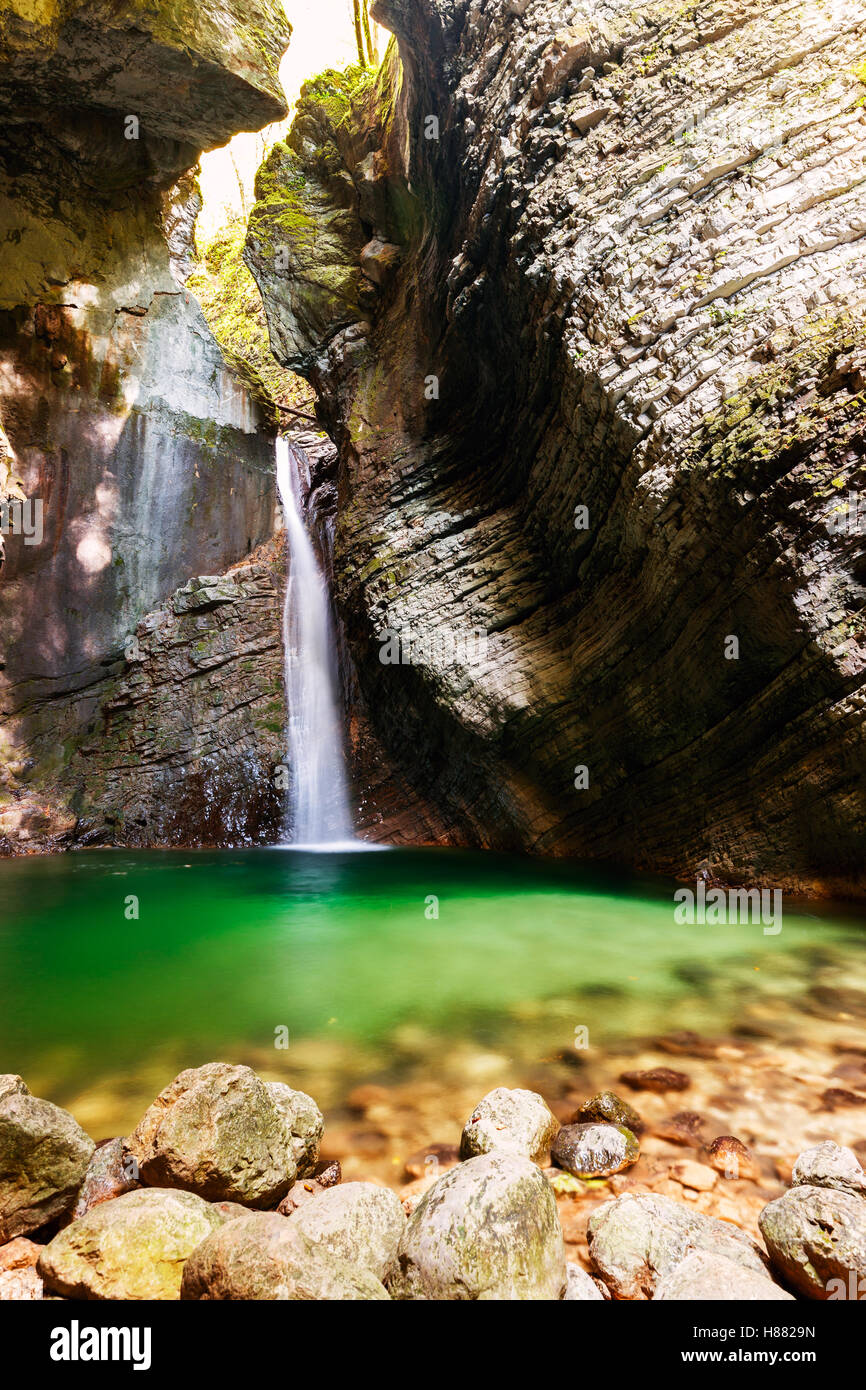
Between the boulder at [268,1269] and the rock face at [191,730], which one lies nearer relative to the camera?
the boulder at [268,1269]

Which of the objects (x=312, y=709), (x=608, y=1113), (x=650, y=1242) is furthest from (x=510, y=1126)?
(x=312, y=709)

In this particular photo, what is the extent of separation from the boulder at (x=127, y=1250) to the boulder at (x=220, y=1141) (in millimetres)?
271

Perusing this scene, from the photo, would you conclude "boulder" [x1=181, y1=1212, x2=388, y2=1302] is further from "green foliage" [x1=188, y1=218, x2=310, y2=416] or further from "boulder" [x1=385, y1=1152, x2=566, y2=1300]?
"green foliage" [x1=188, y1=218, x2=310, y2=416]

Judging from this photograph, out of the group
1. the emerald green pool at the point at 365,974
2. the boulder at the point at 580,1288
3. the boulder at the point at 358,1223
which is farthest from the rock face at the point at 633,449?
the boulder at the point at 358,1223

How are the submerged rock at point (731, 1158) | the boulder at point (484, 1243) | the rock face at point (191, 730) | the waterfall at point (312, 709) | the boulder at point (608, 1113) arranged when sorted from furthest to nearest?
1. the waterfall at point (312, 709)
2. the rock face at point (191, 730)
3. the boulder at point (608, 1113)
4. the submerged rock at point (731, 1158)
5. the boulder at point (484, 1243)

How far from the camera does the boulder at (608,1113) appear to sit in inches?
105

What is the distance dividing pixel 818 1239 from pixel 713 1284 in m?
0.33

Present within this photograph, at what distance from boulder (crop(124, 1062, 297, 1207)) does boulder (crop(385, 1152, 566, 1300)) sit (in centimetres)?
65

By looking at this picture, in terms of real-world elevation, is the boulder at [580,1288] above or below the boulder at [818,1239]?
below

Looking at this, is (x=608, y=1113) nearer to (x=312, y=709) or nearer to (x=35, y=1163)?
(x=35, y=1163)

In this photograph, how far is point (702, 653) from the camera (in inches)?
269

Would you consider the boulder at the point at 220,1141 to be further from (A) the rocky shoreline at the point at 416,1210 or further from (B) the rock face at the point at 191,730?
(B) the rock face at the point at 191,730

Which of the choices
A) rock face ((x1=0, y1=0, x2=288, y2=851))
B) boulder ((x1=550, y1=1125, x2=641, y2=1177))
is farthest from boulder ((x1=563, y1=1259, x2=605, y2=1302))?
rock face ((x1=0, y1=0, x2=288, y2=851))
